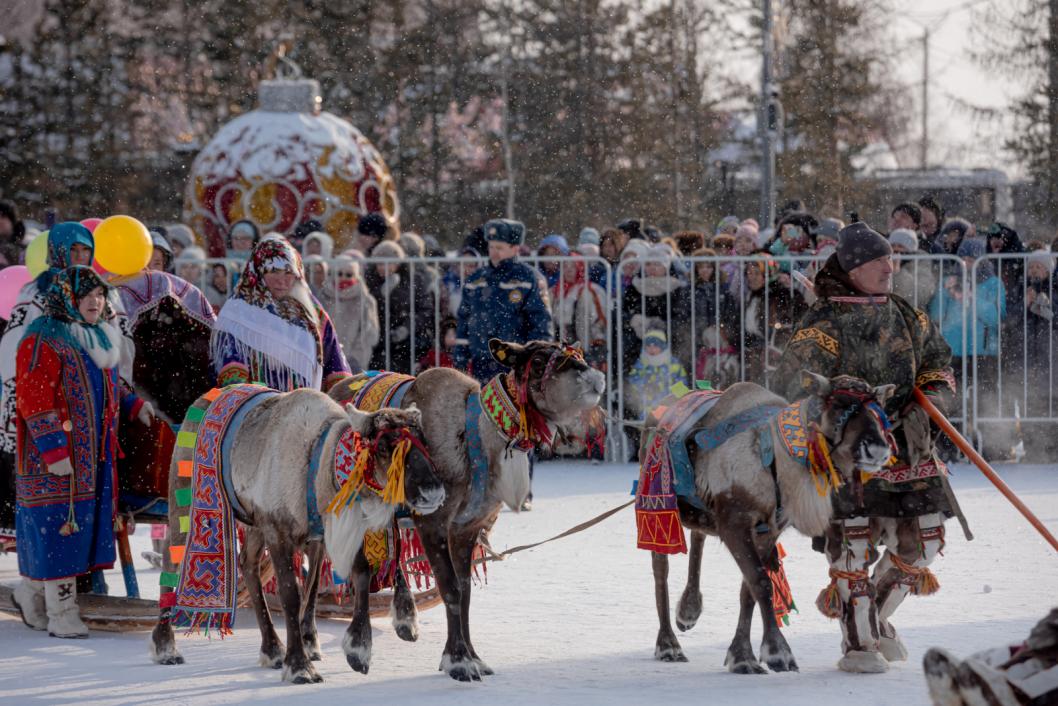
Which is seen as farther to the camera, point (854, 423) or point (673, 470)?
point (673, 470)

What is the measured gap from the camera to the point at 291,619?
639 centimetres

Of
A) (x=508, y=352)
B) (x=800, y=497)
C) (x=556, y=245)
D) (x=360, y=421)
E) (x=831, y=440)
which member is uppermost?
(x=556, y=245)

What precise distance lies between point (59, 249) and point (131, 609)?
1.70 metres

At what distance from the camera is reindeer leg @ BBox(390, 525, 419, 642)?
7285 millimetres

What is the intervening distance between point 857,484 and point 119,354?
354cm

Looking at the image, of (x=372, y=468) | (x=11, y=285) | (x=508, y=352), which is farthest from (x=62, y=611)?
(x=508, y=352)

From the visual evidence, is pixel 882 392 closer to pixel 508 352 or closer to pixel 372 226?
pixel 508 352

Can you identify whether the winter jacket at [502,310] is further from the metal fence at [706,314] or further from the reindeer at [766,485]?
the reindeer at [766,485]

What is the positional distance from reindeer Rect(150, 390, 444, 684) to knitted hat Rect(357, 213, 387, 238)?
7910 millimetres

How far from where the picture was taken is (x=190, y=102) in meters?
28.2

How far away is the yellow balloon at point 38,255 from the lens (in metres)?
7.89

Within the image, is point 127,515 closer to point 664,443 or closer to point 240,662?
point 240,662

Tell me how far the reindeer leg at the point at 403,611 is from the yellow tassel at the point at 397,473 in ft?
3.98

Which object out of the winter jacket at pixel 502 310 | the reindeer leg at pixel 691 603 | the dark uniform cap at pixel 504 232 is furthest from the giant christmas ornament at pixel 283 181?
the reindeer leg at pixel 691 603
